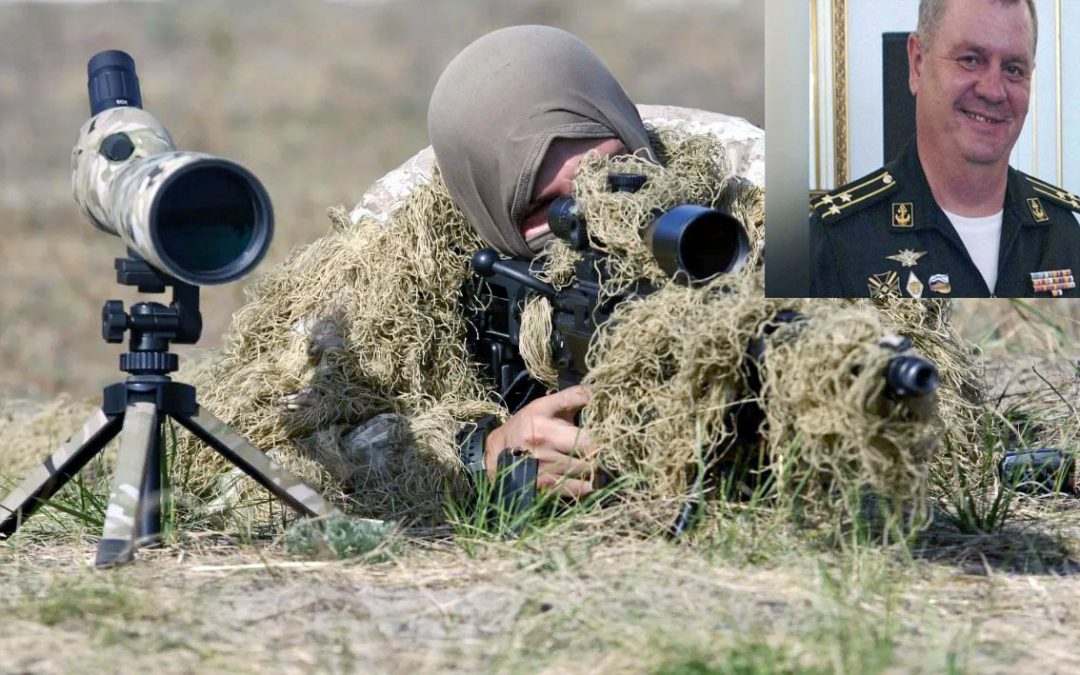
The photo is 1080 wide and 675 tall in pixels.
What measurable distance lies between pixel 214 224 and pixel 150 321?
0.28 meters

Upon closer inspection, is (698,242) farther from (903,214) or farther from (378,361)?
(378,361)

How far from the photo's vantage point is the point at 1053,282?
3309mm

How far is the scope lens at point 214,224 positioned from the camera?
2.79 m

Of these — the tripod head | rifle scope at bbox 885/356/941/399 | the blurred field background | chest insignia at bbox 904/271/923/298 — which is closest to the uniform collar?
chest insignia at bbox 904/271/923/298

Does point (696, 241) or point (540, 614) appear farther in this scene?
point (696, 241)

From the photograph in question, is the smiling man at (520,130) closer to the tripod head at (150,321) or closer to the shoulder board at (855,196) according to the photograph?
the shoulder board at (855,196)

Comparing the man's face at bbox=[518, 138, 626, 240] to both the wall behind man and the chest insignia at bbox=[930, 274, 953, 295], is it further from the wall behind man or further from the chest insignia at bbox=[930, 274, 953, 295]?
the chest insignia at bbox=[930, 274, 953, 295]

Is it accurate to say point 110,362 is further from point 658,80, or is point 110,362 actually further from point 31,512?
point 658,80

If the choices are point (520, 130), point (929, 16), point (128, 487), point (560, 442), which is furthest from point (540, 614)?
point (929, 16)

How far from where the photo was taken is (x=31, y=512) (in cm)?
316

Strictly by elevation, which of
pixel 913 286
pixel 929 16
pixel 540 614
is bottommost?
pixel 540 614

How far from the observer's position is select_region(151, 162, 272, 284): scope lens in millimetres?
2787

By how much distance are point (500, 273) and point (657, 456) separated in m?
0.91

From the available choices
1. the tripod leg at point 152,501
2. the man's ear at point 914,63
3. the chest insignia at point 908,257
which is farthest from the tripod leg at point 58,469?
the man's ear at point 914,63
